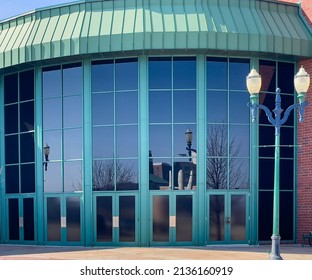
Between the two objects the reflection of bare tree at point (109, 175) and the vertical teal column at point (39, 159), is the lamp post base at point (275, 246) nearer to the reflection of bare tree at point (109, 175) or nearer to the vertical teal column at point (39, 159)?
the reflection of bare tree at point (109, 175)

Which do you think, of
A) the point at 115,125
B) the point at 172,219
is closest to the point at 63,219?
the point at 115,125

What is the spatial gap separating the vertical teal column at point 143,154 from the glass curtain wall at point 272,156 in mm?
4787

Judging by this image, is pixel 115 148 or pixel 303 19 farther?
pixel 303 19

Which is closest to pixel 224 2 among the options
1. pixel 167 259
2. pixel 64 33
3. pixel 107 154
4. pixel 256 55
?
pixel 256 55

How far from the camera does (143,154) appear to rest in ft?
61.7

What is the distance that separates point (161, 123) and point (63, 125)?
429 cm

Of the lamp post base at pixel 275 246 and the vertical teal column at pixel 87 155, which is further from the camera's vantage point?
the vertical teal column at pixel 87 155

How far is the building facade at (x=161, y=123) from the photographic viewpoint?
18609 mm

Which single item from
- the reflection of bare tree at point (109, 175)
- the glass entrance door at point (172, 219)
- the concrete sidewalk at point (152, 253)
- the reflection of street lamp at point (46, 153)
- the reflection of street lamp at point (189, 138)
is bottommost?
the concrete sidewalk at point (152, 253)

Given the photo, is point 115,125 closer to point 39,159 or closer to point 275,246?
point 39,159

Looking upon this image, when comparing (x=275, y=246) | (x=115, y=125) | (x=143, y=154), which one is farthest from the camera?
(x=115, y=125)

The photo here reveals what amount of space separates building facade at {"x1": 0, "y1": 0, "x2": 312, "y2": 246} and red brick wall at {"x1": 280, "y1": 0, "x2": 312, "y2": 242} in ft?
0.19

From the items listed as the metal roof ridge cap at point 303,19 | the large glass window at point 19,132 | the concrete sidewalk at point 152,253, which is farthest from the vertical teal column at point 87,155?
the metal roof ridge cap at point 303,19

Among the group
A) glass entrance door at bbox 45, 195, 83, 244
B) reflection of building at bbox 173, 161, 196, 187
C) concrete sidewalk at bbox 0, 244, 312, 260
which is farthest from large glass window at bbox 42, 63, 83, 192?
reflection of building at bbox 173, 161, 196, 187
